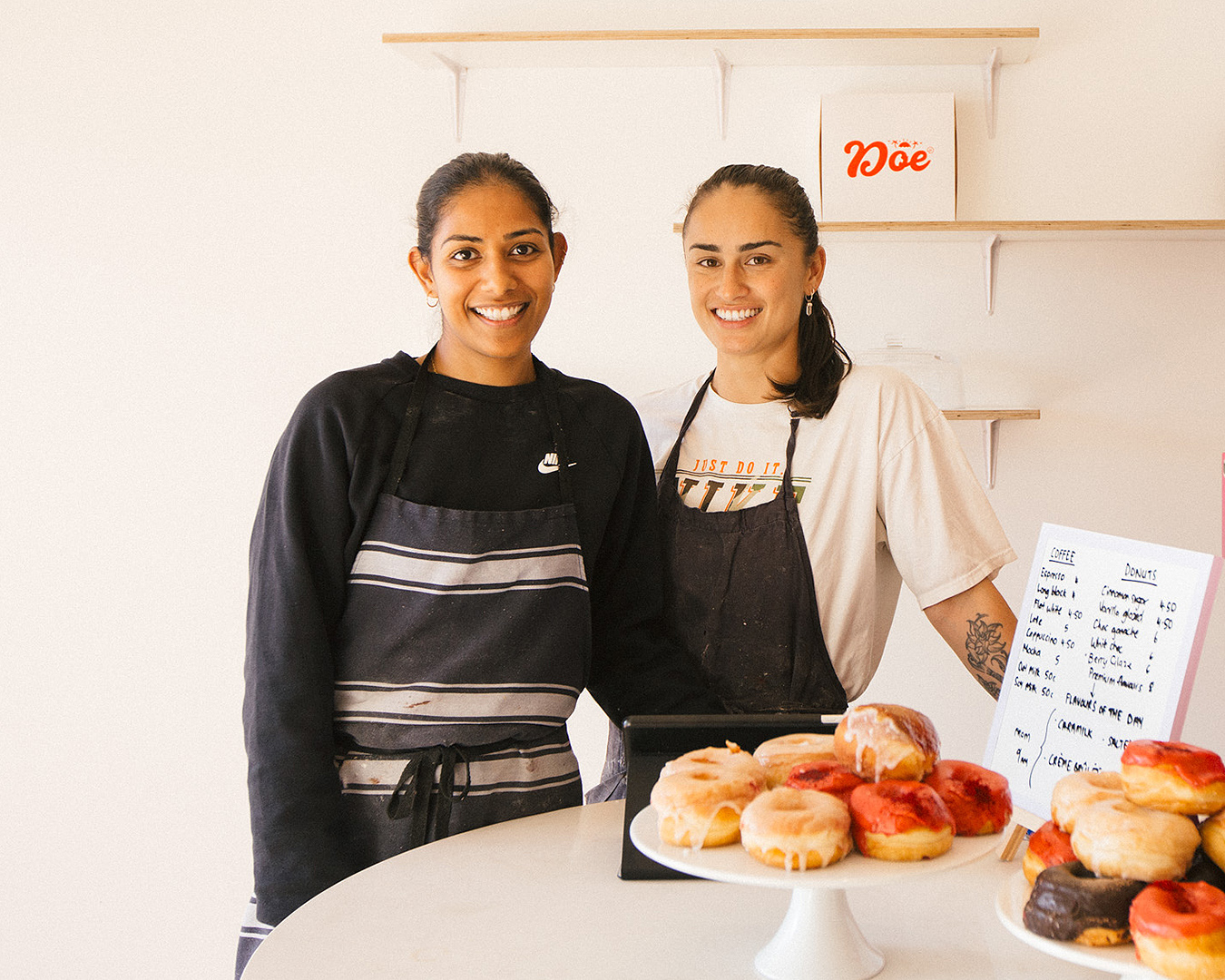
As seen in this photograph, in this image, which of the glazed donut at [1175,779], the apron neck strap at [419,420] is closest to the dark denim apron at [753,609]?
the apron neck strap at [419,420]

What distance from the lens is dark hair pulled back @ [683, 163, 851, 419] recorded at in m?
1.72

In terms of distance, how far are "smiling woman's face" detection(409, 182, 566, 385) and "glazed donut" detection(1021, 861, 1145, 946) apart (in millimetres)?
978

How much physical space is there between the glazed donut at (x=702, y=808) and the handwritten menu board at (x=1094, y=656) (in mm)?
348

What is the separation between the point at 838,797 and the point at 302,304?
2191 mm

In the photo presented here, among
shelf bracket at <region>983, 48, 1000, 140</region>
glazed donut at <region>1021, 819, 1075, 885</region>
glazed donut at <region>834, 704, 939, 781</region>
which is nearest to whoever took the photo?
glazed donut at <region>1021, 819, 1075, 885</region>

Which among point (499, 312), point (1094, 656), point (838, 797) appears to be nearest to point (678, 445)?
point (499, 312)

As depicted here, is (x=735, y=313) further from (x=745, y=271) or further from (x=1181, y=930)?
(x=1181, y=930)

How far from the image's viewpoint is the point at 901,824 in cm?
79

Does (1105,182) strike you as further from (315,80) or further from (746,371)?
(315,80)

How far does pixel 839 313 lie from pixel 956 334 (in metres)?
0.29

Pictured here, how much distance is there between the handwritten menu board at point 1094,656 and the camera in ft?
3.05

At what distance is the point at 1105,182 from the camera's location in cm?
256

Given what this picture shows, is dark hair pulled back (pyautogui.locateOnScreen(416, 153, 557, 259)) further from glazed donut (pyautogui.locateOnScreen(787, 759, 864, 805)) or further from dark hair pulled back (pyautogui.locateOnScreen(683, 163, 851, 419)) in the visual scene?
glazed donut (pyautogui.locateOnScreen(787, 759, 864, 805))

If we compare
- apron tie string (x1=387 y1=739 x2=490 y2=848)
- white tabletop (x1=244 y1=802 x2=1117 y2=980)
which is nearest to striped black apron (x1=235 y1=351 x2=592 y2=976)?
apron tie string (x1=387 y1=739 x2=490 y2=848)
